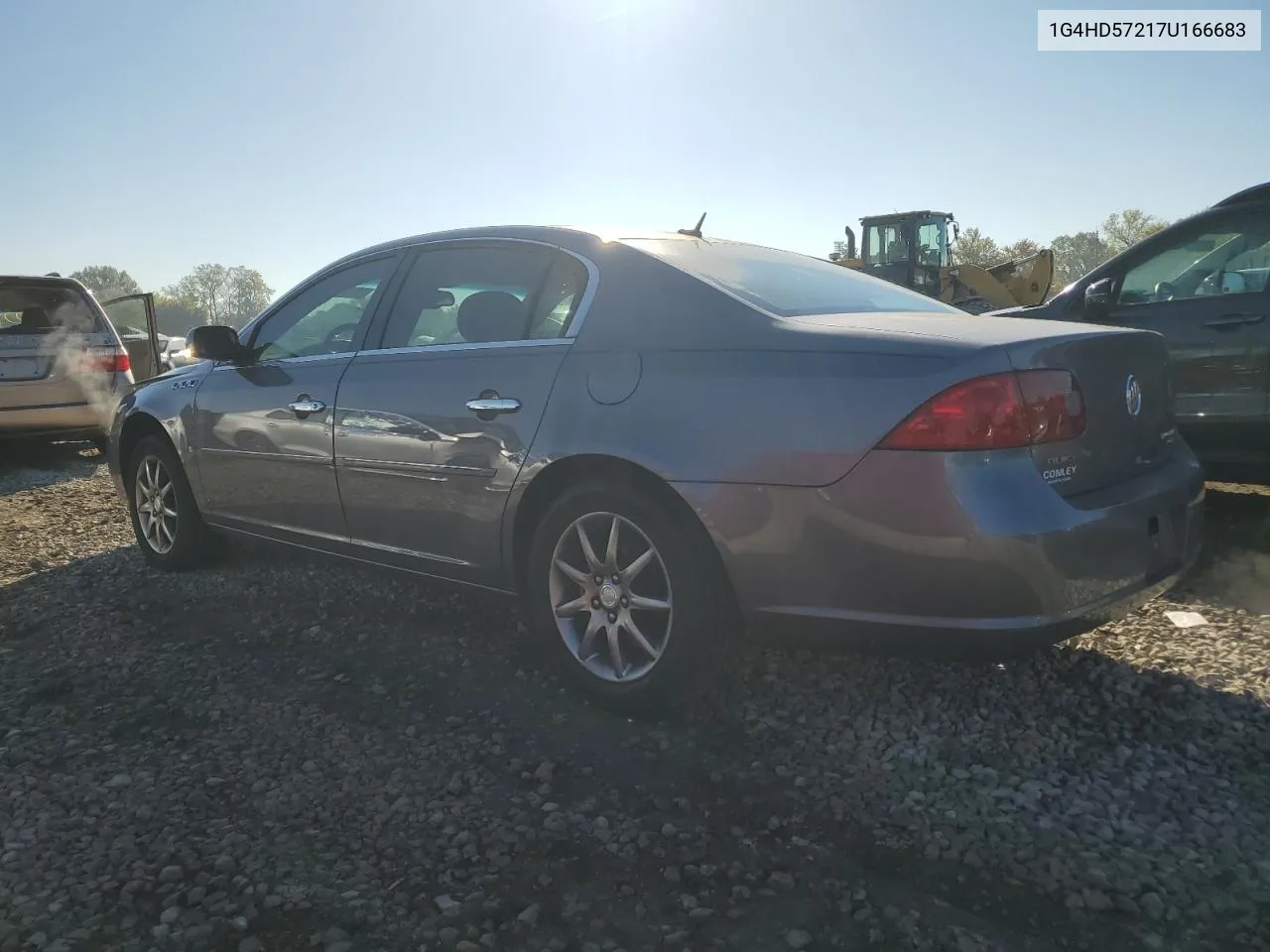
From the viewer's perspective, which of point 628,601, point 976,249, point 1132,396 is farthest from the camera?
point 976,249

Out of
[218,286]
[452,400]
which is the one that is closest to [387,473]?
[452,400]

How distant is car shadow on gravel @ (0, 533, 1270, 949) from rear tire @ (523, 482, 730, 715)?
152 mm

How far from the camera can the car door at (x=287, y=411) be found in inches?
160

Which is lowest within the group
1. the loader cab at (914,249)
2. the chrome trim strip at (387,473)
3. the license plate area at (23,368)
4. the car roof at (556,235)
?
the chrome trim strip at (387,473)

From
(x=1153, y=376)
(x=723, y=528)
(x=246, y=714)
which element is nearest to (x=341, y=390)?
(x=246, y=714)

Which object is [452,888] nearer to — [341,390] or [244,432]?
[341,390]

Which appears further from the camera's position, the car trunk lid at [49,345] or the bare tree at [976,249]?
the bare tree at [976,249]

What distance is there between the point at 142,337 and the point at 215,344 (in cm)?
1047

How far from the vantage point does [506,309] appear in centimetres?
356

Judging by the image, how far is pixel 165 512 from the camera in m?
5.13

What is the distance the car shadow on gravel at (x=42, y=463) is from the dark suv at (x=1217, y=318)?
25.4 feet

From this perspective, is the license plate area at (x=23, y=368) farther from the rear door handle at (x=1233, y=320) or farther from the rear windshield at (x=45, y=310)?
the rear door handle at (x=1233, y=320)

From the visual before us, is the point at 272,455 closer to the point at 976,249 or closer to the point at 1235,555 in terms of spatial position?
the point at 1235,555

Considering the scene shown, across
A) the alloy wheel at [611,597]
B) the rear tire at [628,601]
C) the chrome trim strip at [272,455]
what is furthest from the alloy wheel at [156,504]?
the alloy wheel at [611,597]
